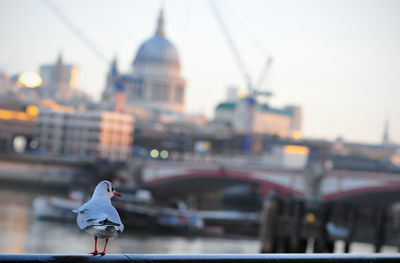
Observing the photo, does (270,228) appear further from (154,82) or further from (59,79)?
(59,79)

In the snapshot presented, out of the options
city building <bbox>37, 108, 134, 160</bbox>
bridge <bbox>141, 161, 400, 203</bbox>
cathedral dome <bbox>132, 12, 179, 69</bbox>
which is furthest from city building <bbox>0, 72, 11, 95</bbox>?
bridge <bbox>141, 161, 400, 203</bbox>

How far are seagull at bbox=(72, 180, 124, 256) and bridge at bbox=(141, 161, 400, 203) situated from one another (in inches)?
1455

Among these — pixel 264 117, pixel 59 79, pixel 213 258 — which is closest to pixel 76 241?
pixel 213 258

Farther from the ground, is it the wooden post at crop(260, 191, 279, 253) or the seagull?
the seagull

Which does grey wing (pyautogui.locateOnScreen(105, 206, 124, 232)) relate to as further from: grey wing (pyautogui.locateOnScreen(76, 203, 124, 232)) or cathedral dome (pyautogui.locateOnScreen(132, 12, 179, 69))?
cathedral dome (pyautogui.locateOnScreen(132, 12, 179, 69))

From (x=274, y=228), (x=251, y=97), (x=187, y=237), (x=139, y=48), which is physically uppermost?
(x=139, y=48)

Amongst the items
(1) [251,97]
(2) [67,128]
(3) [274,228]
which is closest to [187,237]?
(3) [274,228]

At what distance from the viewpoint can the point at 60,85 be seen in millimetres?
129625

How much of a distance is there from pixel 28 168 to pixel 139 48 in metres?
73.1

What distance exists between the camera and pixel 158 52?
409 feet

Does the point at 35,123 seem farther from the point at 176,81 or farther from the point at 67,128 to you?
the point at 176,81

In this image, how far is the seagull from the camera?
3.25 meters

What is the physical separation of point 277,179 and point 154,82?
79499 millimetres

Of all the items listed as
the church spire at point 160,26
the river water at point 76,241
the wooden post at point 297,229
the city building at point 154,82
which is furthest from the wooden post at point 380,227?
the church spire at point 160,26
